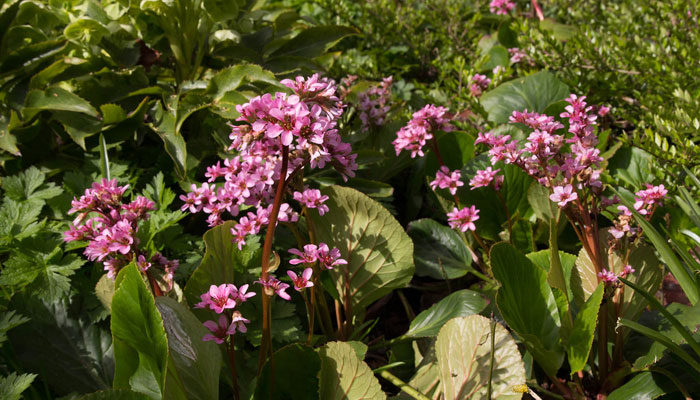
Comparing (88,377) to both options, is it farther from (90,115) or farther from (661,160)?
(661,160)

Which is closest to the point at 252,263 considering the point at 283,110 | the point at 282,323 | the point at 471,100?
the point at 282,323

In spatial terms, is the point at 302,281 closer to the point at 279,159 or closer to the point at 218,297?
the point at 218,297

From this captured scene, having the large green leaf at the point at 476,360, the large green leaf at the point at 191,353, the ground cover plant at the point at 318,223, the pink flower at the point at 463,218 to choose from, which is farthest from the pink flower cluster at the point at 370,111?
the large green leaf at the point at 191,353

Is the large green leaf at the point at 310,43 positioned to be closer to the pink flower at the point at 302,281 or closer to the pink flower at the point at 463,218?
the pink flower at the point at 463,218

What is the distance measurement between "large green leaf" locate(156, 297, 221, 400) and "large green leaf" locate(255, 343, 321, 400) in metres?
0.12

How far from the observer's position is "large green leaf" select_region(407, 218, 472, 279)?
80.0 inches

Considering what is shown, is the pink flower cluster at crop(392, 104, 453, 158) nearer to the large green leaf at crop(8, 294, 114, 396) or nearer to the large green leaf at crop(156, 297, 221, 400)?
the large green leaf at crop(156, 297, 221, 400)

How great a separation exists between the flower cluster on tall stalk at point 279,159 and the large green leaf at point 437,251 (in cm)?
67

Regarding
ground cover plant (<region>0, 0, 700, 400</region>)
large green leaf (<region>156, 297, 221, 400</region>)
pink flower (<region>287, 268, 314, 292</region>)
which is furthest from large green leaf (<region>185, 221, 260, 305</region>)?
pink flower (<region>287, 268, 314, 292</region>)

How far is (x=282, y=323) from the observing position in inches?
60.3

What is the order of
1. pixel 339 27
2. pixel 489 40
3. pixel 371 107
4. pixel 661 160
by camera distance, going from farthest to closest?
pixel 489 40 < pixel 339 27 < pixel 371 107 < pixel 661 160

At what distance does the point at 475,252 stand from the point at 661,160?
2.36 ft

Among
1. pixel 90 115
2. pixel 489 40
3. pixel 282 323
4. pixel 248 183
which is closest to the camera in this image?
pixel 248 183

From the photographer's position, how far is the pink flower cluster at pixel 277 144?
1.06 meters
